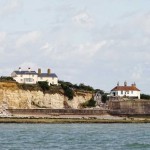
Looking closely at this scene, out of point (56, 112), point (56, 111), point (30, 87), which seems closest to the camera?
point (56, 112)

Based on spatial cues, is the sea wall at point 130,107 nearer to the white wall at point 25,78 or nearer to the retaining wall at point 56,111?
the retaining wall at point 56,111

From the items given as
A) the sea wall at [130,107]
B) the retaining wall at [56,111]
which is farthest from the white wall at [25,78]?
the retaining wall at [56,111]

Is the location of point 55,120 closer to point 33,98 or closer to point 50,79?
point 33,98

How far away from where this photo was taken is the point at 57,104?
99.1 meters

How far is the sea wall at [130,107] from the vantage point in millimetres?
103875

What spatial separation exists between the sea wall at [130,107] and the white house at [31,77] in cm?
987

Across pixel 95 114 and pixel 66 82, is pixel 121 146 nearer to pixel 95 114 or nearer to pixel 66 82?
pixel 95 114

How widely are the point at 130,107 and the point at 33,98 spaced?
1609 cm

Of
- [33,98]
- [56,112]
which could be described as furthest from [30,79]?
[56,112]

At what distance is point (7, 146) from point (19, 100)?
48730 millimetres

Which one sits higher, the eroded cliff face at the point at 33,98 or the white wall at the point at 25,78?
the white wall at the point at 25,78

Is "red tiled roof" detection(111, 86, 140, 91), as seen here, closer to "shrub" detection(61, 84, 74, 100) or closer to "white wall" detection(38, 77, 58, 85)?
"white wall" detection(38, 77, 58, 85)

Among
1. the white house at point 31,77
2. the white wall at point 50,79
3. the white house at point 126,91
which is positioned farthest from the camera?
the white house at point 126,91

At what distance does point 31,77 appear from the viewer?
10812 cm
